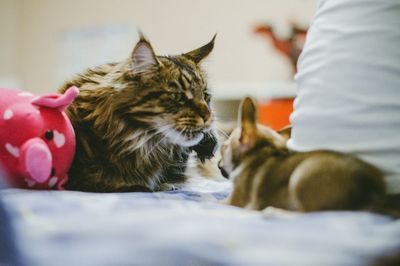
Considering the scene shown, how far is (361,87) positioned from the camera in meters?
0.86

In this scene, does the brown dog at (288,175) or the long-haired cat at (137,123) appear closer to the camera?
the brown dog at (288,175)

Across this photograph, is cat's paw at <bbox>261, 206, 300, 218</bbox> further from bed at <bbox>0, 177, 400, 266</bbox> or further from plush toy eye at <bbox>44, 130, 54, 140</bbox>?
plush toy eye at <bbox>44, 130, 54, 140</bbox>

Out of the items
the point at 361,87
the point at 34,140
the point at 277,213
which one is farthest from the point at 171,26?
the point at 277,213

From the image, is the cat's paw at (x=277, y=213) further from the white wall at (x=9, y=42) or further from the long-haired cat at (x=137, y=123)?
the white wall at (x=9, y=42)

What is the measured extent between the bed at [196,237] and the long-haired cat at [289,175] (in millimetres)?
42

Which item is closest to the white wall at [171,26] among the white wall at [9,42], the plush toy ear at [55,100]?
the white wall at [9,42]

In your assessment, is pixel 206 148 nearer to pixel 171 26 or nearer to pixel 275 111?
pixel 275 111

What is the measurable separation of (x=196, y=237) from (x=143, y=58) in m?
0.76

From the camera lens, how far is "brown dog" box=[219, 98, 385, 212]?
2.47 feet

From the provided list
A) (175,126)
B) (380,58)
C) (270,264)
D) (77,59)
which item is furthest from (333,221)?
(77,59)

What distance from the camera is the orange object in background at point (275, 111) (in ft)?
10.8

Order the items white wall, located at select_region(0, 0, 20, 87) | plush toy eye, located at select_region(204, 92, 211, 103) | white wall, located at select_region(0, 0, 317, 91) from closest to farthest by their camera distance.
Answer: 1. plush toy eye, located at select_region(204, 92, 211, 103)
2. white wall, located at select_region(0, 0, 317, 91)
3. white wall, located at select_region(0, 0, 20, 87)

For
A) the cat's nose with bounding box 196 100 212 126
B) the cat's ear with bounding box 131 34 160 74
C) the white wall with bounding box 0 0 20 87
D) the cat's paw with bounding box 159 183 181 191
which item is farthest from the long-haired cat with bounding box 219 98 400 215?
the white wall with bounding box 0 0 20 87

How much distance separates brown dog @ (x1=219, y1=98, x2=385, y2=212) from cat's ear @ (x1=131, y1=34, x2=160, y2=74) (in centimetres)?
35
